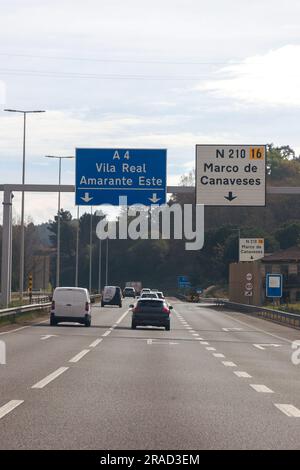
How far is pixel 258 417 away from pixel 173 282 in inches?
6083

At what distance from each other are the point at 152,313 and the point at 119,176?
6330 millimetres

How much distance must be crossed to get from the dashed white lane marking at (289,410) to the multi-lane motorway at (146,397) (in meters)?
0.02

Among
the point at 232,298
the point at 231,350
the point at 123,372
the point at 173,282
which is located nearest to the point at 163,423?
the point at 123,372

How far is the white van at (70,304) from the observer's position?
37500 mm

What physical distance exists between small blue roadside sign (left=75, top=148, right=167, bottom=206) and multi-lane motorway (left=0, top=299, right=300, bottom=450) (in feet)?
45.6

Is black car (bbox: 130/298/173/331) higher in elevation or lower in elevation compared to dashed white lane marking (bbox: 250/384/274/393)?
higher

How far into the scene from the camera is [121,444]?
9039mm

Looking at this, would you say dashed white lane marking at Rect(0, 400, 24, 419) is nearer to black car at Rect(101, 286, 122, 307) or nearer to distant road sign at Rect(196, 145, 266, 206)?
distant road sign at Rect(196, 145, 266, 206)

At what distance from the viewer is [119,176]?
40.2 meters

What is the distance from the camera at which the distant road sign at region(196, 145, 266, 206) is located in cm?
3931

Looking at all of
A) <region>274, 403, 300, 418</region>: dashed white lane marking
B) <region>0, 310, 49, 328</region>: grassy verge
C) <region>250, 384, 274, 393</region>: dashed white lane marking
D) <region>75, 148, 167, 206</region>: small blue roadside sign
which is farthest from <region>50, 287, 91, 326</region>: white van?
<region>274, 403, 300, 418</region>: dashed white lane marking

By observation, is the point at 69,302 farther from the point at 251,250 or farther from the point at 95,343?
the point at 251,250

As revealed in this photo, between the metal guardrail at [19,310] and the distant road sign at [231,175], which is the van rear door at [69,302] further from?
the distant road sign at [231,175]

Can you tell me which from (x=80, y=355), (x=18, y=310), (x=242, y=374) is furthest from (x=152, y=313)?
(x=242, y=374)
